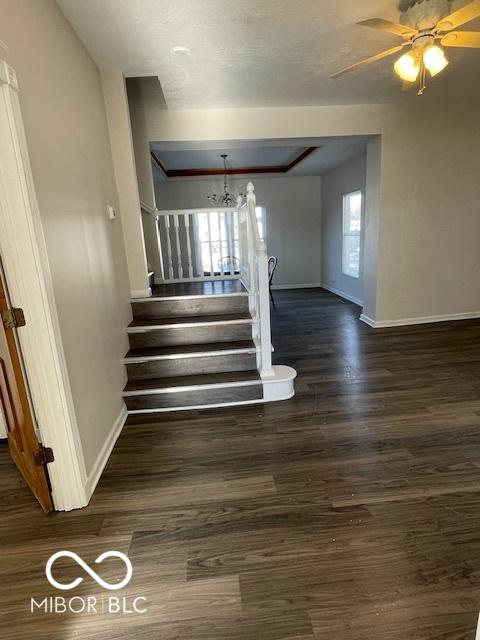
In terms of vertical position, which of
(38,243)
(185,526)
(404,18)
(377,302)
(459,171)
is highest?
(404,18)

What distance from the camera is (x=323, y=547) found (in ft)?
4.81

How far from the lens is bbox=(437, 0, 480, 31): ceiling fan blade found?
1.85 metres

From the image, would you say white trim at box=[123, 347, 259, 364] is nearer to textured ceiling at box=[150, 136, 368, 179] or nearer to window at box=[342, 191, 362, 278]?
textured ceiling at box=[150, 136, 368, 179]

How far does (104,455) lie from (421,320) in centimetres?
446

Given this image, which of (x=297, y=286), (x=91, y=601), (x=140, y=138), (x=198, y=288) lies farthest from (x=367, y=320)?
(x=91, y=601)

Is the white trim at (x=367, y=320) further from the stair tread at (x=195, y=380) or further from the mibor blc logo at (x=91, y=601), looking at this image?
the mibor blc logo at (x=91, y=601)

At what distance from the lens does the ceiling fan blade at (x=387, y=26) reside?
201 cm

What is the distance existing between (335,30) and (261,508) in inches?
131

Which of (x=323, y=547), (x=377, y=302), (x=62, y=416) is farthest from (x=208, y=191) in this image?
(x=323, y=547)

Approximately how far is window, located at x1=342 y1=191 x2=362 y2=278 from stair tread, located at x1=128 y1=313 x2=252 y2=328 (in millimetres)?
3851

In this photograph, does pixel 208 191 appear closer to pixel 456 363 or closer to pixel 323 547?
pixel 456 363

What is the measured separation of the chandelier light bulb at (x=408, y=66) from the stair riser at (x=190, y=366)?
99.2 inches

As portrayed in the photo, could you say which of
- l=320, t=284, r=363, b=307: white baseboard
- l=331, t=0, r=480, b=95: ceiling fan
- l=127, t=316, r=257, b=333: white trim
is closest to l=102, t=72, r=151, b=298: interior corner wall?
l=127, t=316, r=257, b=333: white trim

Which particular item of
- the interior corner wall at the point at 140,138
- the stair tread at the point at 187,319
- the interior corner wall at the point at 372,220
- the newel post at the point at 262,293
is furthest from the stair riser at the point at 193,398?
the interior corner wall at the point at 372,220
